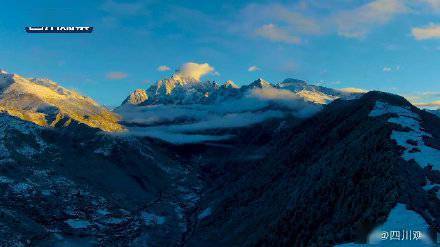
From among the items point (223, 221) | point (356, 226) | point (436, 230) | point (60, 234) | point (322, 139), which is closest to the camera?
point (436, 230)

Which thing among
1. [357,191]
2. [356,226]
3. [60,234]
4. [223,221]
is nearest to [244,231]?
[223,221]

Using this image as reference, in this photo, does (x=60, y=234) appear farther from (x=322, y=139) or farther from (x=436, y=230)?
(x=436, y=230)

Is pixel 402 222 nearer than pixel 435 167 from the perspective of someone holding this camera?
Yes

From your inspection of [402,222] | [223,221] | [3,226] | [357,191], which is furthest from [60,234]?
[402,222]

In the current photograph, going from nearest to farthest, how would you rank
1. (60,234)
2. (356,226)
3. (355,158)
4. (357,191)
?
(356,226) → (357,191) → (355,158) → (60,234)

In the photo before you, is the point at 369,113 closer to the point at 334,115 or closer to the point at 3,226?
the point at 334,115

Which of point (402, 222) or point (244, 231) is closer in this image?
point (402, 222)

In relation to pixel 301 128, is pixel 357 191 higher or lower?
lower

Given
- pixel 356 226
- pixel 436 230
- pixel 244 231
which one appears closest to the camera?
pixel 436 230

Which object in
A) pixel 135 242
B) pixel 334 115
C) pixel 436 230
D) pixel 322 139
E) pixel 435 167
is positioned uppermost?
pixel 334 115
